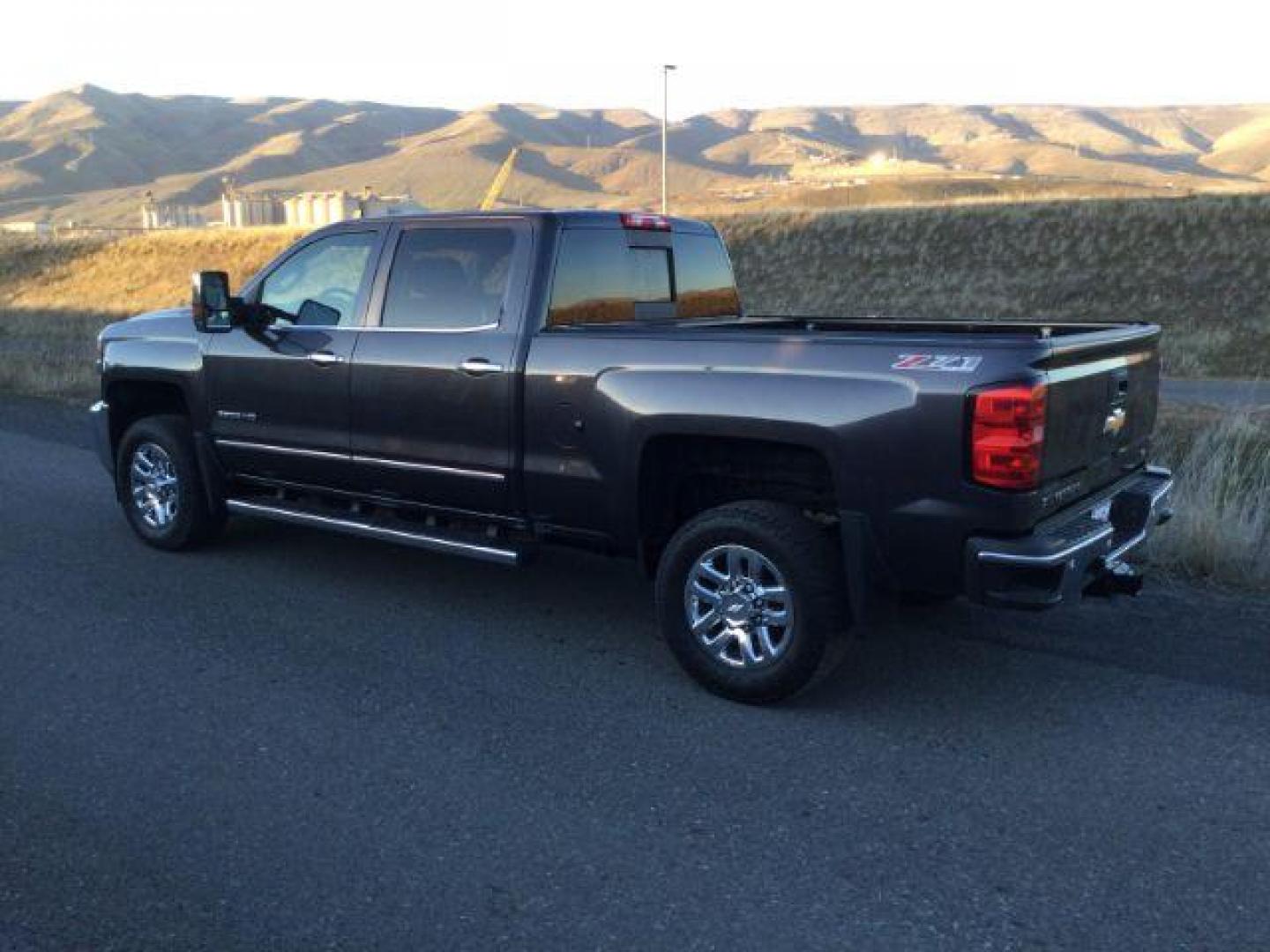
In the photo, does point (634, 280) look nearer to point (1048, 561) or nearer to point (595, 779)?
point (1048, 561)

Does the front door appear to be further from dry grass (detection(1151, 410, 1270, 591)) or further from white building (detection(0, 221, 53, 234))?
white building (detection(0, 221, 53, 234))

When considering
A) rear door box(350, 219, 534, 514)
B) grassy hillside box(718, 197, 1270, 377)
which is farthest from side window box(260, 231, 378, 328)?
grassy hillside box(718, 197, 1270, 377)

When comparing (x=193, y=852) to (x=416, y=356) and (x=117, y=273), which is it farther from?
(x=117, y=273)

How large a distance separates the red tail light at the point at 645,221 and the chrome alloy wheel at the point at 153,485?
3103 mm

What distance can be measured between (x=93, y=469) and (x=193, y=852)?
7021mm

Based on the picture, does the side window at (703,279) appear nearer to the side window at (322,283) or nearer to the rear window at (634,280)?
the rear window at (634,280)

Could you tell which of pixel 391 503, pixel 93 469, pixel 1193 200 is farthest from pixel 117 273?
pixel 391 503

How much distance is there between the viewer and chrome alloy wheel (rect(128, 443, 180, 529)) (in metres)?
7.02

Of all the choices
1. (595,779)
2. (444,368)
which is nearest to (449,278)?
(444,368)

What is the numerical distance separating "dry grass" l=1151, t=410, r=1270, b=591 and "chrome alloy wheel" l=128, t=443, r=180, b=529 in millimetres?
5676

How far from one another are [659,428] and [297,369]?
91.3 inches

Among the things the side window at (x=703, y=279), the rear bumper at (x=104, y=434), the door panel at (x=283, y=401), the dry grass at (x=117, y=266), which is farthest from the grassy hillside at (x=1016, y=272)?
the side window at (x=703, y=279)

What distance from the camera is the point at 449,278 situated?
18.9ft

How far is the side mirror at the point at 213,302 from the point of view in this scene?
20.6ft
